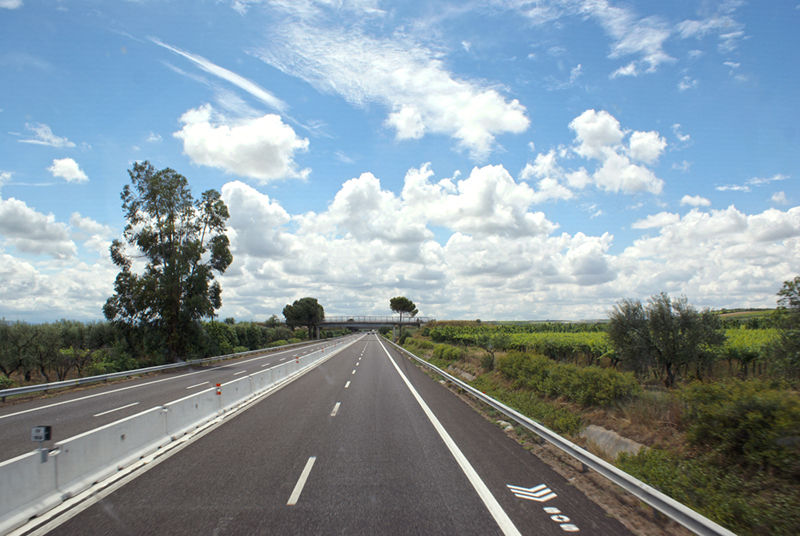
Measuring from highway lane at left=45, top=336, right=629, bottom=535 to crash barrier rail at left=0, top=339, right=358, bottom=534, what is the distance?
2.01 ft

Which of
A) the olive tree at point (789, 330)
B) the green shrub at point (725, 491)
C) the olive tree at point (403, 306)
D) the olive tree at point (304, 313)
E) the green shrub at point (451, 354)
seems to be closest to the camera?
the green shrub at point (725, 491)

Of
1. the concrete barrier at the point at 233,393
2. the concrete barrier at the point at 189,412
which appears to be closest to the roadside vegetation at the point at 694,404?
the concrete barrier at the point at 189,412

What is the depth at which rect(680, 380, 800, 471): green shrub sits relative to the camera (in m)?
5.95

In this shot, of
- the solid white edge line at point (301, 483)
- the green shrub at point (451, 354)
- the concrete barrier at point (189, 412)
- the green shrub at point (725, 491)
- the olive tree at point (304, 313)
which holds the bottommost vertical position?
the green shrub at point (451, 354)

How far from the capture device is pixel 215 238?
40469mm

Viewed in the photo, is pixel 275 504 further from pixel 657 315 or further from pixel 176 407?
pixel 657 315

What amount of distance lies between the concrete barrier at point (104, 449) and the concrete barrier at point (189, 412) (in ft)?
1.61

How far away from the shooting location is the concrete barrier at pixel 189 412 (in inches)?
376

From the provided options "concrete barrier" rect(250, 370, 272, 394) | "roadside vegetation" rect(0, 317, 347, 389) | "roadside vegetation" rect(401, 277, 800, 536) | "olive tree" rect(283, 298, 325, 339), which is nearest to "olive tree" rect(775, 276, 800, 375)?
"roadside vegetation" rect(401, 277, 800, 536)

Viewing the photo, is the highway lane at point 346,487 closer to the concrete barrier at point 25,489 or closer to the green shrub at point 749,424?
the concrete barrier at point 25,489

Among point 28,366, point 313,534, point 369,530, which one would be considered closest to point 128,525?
point 313,534

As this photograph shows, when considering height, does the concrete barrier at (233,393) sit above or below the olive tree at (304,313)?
below

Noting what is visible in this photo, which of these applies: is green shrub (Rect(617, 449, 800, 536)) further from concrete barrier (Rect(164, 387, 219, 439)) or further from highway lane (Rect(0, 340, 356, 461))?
highway lane (Rect(0, 340, 356, 461))

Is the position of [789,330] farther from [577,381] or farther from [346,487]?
[346,487]
